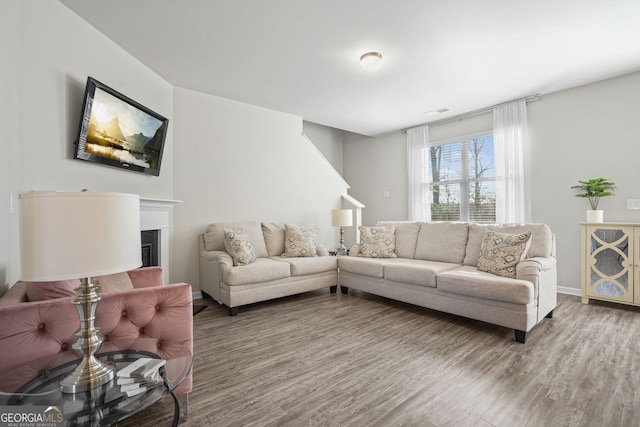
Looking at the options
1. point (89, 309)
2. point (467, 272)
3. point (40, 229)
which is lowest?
point (467, 272)

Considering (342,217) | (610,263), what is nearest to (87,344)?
(342,217)

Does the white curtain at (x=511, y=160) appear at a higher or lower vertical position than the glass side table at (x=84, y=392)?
higher

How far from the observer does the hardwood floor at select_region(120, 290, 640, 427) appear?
5.14 ft

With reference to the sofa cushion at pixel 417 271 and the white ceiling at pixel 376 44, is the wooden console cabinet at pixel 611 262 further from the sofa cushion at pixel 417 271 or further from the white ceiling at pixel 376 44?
the white ceiling at pixel 376 44

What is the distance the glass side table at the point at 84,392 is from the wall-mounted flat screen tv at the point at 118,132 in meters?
1.72

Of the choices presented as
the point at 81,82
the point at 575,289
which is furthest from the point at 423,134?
the point at 81,82

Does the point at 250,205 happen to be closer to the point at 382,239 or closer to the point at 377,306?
the point at 382,239

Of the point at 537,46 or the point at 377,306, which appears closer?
the point at 537,46

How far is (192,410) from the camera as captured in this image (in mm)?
1609

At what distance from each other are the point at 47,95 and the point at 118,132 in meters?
0.60

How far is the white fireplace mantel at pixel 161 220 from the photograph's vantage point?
10.0 ft

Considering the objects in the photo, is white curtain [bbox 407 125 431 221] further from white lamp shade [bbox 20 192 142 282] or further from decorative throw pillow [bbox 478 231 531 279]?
white lamp shade [bbox 20 192 142 282]

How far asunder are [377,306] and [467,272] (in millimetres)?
1028

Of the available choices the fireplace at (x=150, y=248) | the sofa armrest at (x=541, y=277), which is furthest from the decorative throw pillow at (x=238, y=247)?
the sofa armrest at (x=541, y=277)
